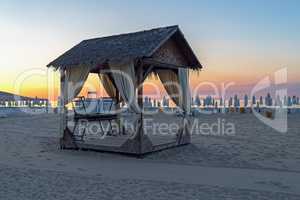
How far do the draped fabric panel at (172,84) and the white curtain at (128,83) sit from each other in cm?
232

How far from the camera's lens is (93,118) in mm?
10234

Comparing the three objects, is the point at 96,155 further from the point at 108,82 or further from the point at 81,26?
the point at 81,26

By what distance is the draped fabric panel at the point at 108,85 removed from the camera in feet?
40.9

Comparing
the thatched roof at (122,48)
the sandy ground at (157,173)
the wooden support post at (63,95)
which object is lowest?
the sandy ground at (157,173)

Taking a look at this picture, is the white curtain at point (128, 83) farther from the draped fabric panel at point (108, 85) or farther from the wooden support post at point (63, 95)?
the draped fabric panel at point (108, 85)

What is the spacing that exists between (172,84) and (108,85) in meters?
3.00

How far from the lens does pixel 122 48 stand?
926cm

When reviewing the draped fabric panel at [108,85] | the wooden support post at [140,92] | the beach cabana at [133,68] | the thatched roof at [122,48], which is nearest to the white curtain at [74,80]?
the beach cabana at [133,68]

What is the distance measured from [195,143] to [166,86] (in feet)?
7.39

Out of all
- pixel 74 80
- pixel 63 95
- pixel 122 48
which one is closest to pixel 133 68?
pixel 122 48

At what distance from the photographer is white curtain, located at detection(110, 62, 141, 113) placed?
8.72 meters

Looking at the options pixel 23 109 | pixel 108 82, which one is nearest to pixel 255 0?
pixel 108 82

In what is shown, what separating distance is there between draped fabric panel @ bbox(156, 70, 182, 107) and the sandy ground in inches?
67.1

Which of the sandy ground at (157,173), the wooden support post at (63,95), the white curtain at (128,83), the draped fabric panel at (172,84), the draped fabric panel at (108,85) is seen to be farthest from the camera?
the draped fabric panel at (108,85)
